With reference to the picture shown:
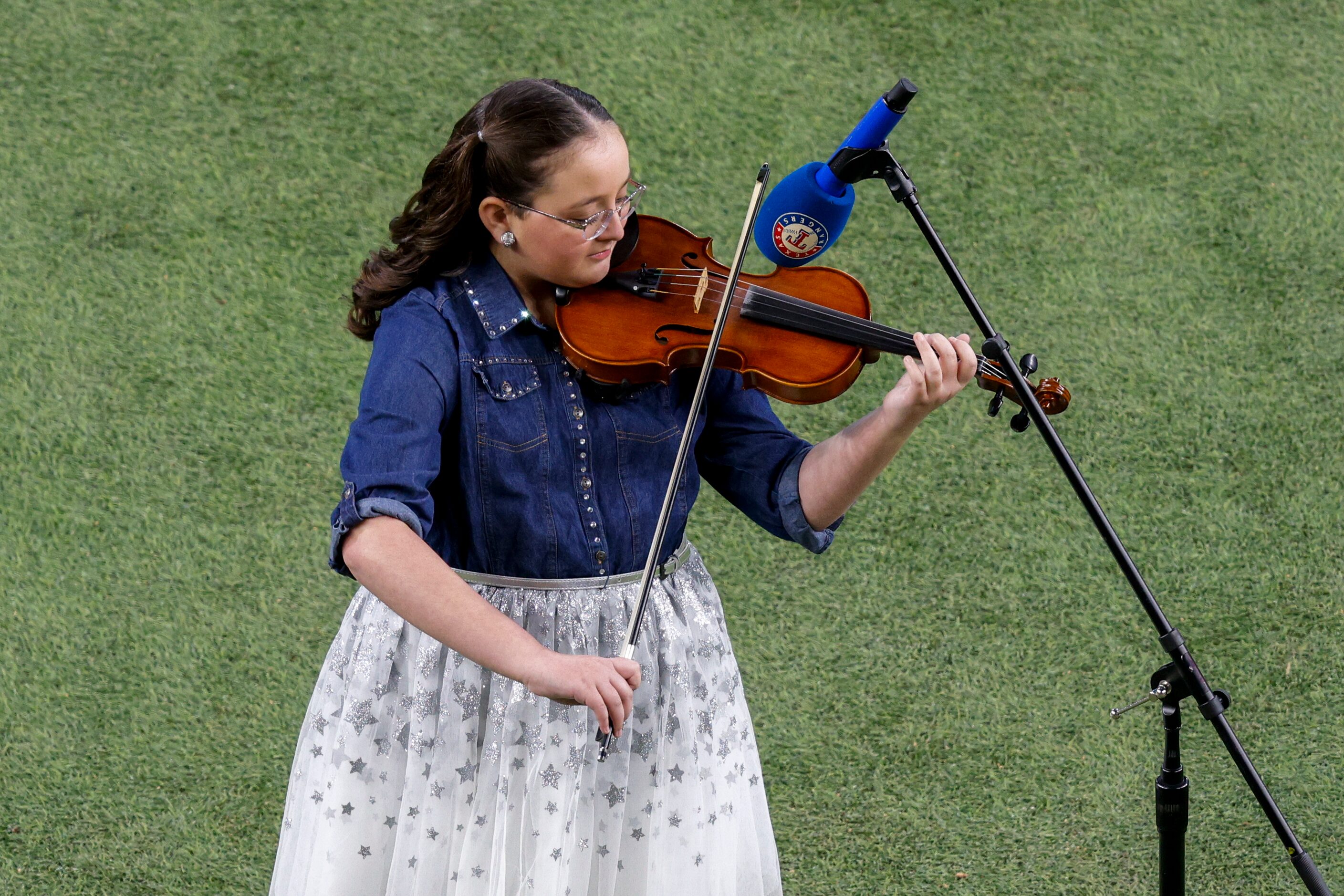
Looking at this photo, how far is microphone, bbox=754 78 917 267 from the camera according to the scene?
1600mm

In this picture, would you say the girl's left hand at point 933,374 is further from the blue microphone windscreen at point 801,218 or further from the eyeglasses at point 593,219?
the eyeglasses at point 593,219

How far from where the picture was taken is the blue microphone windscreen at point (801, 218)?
165cm

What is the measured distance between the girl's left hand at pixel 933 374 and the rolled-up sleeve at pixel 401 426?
1.64 ft

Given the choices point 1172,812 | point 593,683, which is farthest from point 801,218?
→ point 1172,812

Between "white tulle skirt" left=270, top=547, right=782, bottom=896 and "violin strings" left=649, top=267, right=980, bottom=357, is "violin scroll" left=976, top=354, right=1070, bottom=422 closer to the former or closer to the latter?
"violin strings" left=649, top=267, right=980, bottom=357

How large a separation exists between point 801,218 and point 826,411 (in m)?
1.71

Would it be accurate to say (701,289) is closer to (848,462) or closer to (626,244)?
(626,244)

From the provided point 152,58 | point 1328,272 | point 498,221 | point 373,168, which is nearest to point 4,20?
point 152,58

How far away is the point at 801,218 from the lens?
1.67 m

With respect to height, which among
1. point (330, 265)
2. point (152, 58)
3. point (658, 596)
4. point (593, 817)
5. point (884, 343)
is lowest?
point (593, 817)

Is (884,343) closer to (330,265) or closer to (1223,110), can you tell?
(330,265)

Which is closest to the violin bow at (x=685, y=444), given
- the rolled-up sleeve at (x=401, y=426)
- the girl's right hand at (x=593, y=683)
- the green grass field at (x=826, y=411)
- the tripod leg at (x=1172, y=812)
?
the girl's right hand at (x=593, y=683)

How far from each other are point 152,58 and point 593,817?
9.52ft

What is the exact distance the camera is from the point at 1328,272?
3.50 m
